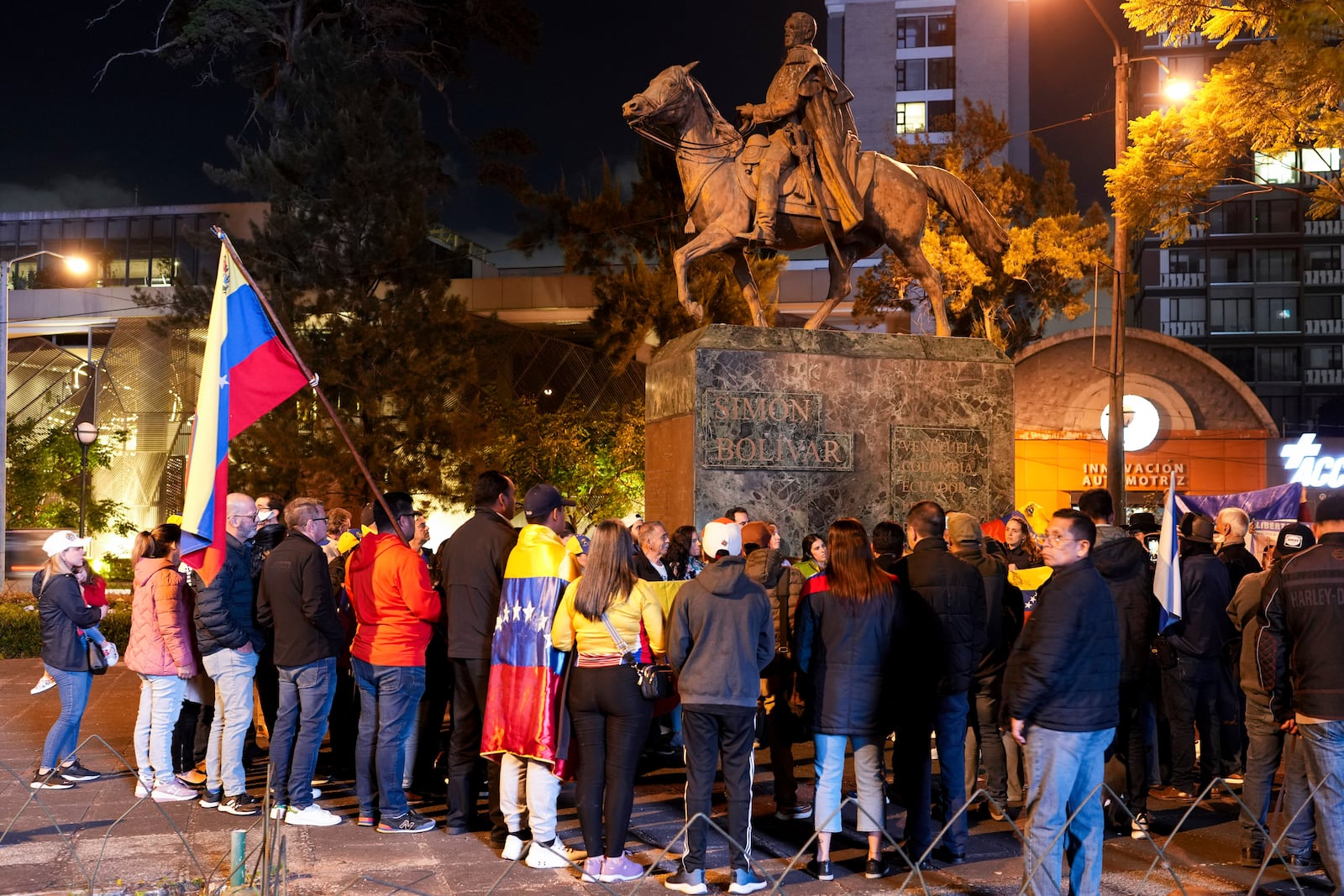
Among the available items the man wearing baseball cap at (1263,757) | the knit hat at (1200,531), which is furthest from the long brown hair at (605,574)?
the knit hat at (1200,531)

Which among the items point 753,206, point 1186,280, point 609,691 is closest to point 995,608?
point 609,691

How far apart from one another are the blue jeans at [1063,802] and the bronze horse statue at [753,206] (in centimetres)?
691

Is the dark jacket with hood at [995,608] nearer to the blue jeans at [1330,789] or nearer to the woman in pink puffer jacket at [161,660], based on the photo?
the blue jeans at [1330,789]

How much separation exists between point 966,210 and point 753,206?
218 cm

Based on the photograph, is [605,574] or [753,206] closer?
[605,574]

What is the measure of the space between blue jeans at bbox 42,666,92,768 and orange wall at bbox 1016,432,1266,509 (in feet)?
86.2

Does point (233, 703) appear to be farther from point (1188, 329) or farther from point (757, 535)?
point (1188, 329)

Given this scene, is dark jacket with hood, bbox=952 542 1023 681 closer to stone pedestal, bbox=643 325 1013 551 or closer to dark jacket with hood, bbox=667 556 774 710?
dark jacket with hood, bbox=667 556 774 710

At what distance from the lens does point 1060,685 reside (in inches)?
216

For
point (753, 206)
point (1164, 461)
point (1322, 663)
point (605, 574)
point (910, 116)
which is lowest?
point (1322, 663)

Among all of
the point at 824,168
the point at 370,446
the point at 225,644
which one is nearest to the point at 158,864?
the point at 225,644

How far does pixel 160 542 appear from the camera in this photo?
8.32 metres

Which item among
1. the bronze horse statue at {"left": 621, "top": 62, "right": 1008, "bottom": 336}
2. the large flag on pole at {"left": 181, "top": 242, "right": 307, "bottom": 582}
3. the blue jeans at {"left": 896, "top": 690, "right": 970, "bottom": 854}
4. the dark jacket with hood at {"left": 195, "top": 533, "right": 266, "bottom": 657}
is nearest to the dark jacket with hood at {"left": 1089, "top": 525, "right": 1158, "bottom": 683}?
the blue jeans at {"left": 896, "top": 690, "right": 970, "bottom": 854}

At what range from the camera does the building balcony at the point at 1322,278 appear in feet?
199
